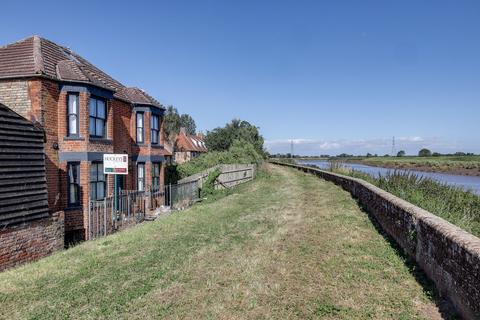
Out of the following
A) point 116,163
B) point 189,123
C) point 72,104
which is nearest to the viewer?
point 116,163

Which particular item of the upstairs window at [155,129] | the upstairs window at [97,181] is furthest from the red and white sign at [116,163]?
the upstairs window at [155,129]

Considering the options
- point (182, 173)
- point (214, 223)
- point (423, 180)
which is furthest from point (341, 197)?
point (182, 173)

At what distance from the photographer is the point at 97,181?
49.4 ft

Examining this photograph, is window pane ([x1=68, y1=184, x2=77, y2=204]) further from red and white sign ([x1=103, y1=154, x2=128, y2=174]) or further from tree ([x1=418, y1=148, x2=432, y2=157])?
tree ([x1=418, y1=148, x2=432, y2=157])

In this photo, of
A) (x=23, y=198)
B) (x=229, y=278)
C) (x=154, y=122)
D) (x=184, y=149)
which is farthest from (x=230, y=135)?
(x=229, y=278)

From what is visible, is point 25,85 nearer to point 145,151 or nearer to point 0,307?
point 145,151

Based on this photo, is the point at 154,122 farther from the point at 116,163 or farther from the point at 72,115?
the point at 116,163

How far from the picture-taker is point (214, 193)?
2188 centimetres

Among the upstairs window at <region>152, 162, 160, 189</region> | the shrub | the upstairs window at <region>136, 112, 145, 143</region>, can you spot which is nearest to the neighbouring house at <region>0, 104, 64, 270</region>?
the upstairs window at <region>136, 112, 145, 143</region>

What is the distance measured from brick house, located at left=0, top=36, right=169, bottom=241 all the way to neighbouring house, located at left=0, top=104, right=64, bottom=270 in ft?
4.36

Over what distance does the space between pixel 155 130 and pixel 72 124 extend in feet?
21.8

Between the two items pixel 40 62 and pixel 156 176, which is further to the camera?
pixel 156 176

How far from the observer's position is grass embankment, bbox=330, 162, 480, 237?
7.19m

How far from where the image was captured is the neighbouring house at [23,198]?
32.8 ft
